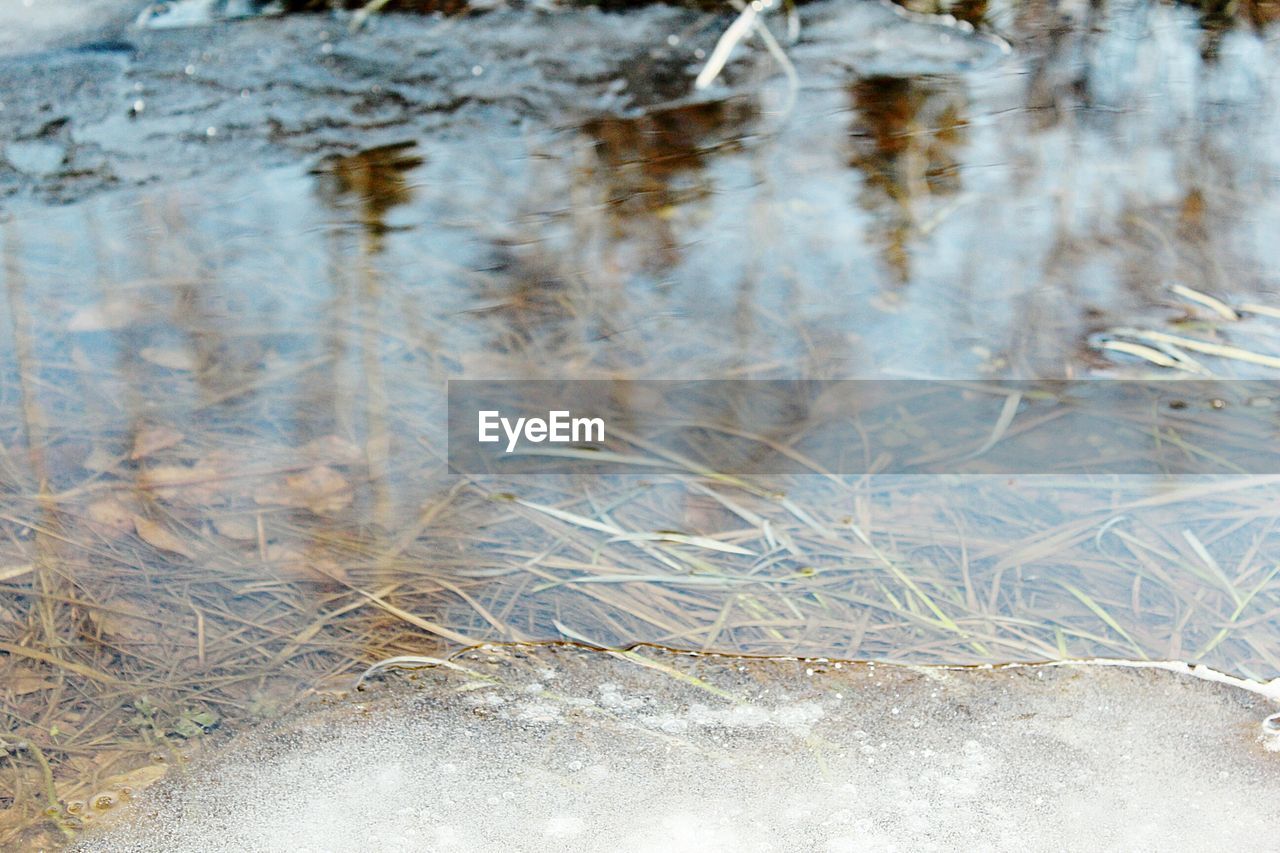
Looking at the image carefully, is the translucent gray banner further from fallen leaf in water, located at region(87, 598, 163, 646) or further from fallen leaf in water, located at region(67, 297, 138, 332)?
fallen leaf in water, located at region(67, 297, 138, 332)

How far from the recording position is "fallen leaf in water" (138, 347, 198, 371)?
1802 mm

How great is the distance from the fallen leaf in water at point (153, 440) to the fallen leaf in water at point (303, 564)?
0.28m

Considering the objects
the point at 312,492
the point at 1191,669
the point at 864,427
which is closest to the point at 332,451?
the point at 312,492

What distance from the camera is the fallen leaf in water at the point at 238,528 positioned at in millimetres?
1502

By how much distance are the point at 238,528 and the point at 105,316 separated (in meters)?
0.61

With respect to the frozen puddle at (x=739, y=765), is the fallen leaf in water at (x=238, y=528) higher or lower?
higher

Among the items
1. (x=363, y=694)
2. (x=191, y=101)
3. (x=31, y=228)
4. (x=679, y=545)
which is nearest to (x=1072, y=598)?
(x=679, y=545)

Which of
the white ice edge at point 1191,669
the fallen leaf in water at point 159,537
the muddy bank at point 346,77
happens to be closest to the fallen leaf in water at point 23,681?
the fallen leaf in water at point 159,537

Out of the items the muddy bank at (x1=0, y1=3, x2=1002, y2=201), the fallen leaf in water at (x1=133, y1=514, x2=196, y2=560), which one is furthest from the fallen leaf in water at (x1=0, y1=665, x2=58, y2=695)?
the muddy bank at (x1=0, y1=3, x2=1002, y2=201)

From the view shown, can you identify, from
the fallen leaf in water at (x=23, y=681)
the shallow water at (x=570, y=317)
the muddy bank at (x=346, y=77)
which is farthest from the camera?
the muddy bank at (x=346, y=77)

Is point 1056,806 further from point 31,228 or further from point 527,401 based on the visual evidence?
point 31,228

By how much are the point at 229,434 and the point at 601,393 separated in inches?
21.5

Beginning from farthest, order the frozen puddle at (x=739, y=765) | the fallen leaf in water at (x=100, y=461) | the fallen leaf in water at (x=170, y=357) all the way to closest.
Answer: the fallen leaf in water at (x=170, y=357) < the fallen leaf in water at (x=100, y=461) < the frozen puddle at (x=739, y=765)

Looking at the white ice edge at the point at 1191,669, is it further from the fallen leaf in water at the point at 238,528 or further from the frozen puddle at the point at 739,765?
the fallen leaf in water at the point at 238,528
